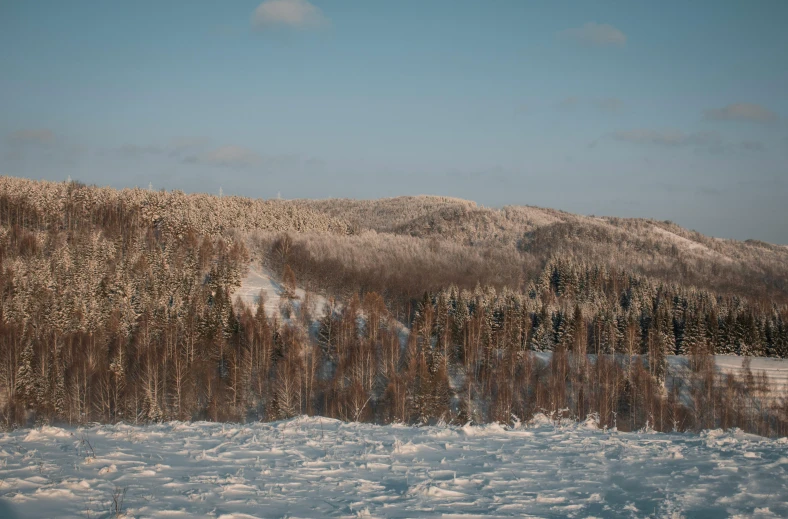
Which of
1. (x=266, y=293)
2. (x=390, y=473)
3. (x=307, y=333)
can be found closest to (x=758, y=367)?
(x=307, y=333)

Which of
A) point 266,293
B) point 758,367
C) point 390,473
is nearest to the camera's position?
point 390,473

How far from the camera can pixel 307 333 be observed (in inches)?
2874

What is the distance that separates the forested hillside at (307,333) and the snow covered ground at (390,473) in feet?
24.5

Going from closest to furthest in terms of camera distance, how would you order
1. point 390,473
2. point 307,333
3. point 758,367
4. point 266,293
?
point 390,473
point 758,367
point 307,333
point 266,293

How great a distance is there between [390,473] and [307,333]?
64.4 m

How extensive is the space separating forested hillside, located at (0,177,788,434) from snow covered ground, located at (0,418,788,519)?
294 inches

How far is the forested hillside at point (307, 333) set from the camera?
161ft

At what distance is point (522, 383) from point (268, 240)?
222 feet

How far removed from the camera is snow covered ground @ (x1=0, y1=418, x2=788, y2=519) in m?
7.98

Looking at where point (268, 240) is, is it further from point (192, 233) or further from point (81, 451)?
point (81, 451)

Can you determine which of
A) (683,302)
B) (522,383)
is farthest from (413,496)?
(683,302)

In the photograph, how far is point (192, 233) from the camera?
3748 inches

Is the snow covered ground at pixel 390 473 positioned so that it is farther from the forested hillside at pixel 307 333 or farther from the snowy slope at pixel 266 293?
the snowy slope at pixel 266 293

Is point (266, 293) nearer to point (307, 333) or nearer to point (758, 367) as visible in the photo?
point (307, 333)
